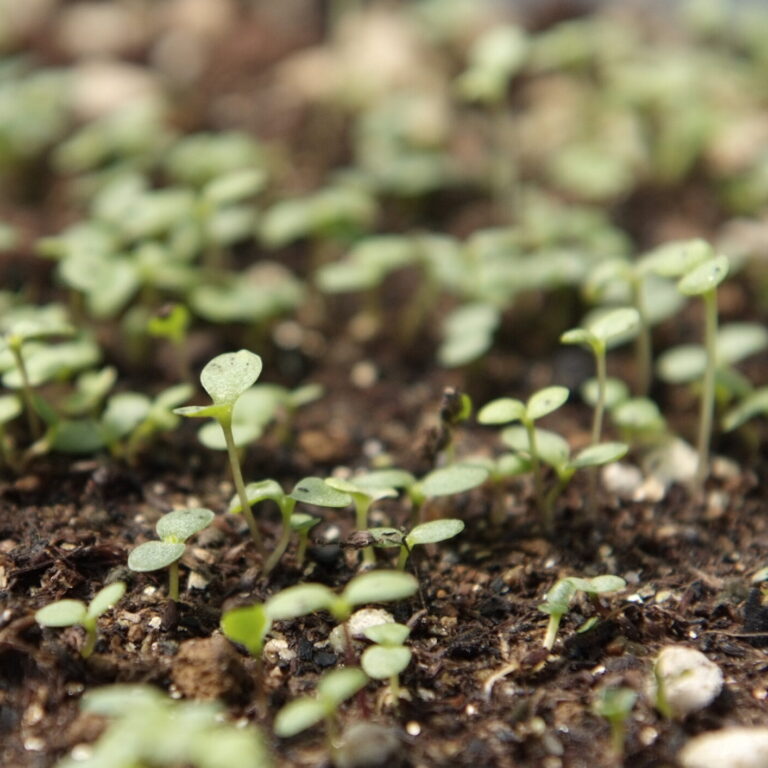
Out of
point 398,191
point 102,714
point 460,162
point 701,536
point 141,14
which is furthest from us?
point 141,14

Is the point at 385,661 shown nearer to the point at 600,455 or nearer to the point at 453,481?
the point at 453,481

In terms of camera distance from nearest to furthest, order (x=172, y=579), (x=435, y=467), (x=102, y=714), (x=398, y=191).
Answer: (x=102, y=714), (x=172, y=579), (x=435, y=467), (x=398, y=191)

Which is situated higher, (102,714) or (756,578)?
(102,714)

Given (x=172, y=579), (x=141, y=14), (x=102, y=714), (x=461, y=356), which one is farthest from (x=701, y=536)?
(x=141, y=14)

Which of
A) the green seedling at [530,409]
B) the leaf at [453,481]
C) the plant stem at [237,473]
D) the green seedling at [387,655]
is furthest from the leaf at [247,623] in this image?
the green seedling at [530,409]

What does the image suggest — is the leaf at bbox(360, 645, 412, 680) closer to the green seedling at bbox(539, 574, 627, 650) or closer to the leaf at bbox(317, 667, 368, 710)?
the leaf at bbox(317, 667, 368, 710)

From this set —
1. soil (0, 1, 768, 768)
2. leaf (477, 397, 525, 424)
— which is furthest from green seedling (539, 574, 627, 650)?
leaf (477, 397, 525, 424)

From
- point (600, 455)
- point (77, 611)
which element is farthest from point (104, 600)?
point (600, 455)

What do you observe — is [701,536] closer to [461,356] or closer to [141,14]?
[461,356]
